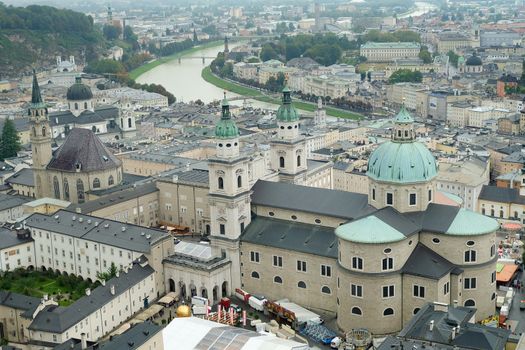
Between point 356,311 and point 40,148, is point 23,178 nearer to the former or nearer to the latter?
point 40,148

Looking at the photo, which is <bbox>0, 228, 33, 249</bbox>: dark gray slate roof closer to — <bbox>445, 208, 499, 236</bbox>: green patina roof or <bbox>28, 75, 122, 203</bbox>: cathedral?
<bbox>28, 75, 122, 203</bbox>: cathedral

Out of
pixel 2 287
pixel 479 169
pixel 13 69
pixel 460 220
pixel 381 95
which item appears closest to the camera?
pixel 460 220

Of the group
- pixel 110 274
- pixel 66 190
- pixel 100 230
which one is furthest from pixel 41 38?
pixel 110 274

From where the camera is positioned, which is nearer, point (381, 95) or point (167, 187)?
point (167, 187)

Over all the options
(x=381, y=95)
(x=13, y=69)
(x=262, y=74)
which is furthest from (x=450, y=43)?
(x=13, y=69)

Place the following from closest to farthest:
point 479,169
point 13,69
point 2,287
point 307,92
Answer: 1. point 2,287
2. point 479,169
3. point 307,92
4. point 13,69

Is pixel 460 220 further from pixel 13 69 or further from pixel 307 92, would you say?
pixel 13 69

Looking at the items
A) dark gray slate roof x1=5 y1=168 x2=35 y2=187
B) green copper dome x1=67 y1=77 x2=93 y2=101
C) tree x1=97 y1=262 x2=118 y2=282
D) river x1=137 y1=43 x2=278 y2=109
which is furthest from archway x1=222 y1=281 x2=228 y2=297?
river x1=137 y1=43 x2=278 y2=109

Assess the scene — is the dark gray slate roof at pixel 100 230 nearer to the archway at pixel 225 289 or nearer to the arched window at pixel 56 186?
the archway at pixel 225 289
